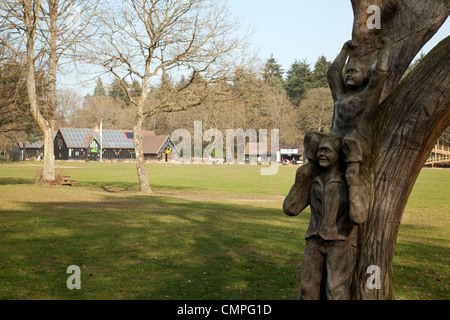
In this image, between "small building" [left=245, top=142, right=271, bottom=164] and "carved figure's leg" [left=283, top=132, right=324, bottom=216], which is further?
"small building" [left=245, top=142, right=271, bottom=164]

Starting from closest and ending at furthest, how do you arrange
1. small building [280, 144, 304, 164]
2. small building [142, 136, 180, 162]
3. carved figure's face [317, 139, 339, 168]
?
1. carved figure's face [317, 139, 339, 168]
2. small building [280, 144, 304, 164]
3. small building [142, 136, 180, 162]

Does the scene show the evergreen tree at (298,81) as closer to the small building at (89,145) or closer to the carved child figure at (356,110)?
the small building at (89,145)

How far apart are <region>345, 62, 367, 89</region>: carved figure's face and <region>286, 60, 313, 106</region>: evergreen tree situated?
107697 mm

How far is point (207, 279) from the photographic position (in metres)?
9.60

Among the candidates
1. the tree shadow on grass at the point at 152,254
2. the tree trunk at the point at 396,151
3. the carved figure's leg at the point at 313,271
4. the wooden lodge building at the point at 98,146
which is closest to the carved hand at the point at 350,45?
the tree trunk at the point at 396,151

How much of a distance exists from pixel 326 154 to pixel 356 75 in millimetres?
1044

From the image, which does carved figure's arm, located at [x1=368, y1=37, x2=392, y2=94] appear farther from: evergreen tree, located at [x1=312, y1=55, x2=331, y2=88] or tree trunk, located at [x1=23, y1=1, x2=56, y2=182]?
evergreen tree, located at [x1=312, y1=55, x2=331, y2=88]

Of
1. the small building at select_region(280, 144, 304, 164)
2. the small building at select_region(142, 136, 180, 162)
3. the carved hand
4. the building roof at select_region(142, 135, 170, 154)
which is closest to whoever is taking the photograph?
the carved hand

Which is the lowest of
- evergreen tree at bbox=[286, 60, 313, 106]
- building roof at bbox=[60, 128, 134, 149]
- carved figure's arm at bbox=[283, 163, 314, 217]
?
carved figure's arm at bbox=[283, 163, 314, 217]

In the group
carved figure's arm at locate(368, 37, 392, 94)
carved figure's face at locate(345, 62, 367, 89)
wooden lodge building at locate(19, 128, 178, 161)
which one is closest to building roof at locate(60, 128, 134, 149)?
wooden lodge building at locate(19, 128, 178, 161)

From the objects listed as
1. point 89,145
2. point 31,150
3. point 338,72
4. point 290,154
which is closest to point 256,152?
point 290,154

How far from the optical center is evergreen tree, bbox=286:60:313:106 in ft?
381

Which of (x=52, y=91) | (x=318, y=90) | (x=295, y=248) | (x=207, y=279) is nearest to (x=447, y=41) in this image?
(x=207, y=279)

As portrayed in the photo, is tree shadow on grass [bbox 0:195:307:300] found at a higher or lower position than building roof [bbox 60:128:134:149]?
lower
